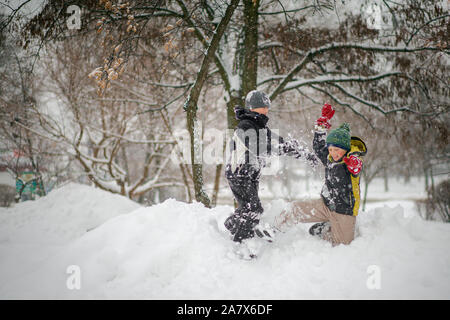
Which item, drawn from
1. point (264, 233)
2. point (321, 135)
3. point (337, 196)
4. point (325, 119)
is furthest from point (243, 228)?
point (325, 119)

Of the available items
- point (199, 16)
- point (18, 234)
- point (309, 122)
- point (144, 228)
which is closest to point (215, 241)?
point (144, 228)

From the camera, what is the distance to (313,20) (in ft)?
17.1

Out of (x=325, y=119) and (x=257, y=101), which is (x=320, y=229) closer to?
(x=325, y=119)

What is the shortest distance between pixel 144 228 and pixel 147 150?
10459 millimetres

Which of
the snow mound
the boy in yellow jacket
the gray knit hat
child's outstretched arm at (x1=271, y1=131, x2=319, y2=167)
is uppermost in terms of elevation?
the gray knit hat

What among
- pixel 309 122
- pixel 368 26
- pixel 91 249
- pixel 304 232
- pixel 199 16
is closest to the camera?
pixel 91 249

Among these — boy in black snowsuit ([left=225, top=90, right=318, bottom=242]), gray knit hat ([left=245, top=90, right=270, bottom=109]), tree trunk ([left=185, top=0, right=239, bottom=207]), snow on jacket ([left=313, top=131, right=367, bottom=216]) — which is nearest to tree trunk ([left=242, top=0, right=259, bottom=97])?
tree trunk ([left=185, top=0, right=239, bottom=207])

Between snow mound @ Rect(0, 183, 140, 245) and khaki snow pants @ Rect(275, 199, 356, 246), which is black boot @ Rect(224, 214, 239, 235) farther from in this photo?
snow mound @ Rect(0, 183, 140, 245)

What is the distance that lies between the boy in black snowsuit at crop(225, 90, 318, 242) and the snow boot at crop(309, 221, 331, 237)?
1.80ft

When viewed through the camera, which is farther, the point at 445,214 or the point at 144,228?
the point at 445,214

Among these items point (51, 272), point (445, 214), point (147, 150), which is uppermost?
point (147, 150)

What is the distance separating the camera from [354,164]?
2477mm

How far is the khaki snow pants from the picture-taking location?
8.32 feet

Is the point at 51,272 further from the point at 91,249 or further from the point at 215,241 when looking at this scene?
the point at 215,241
